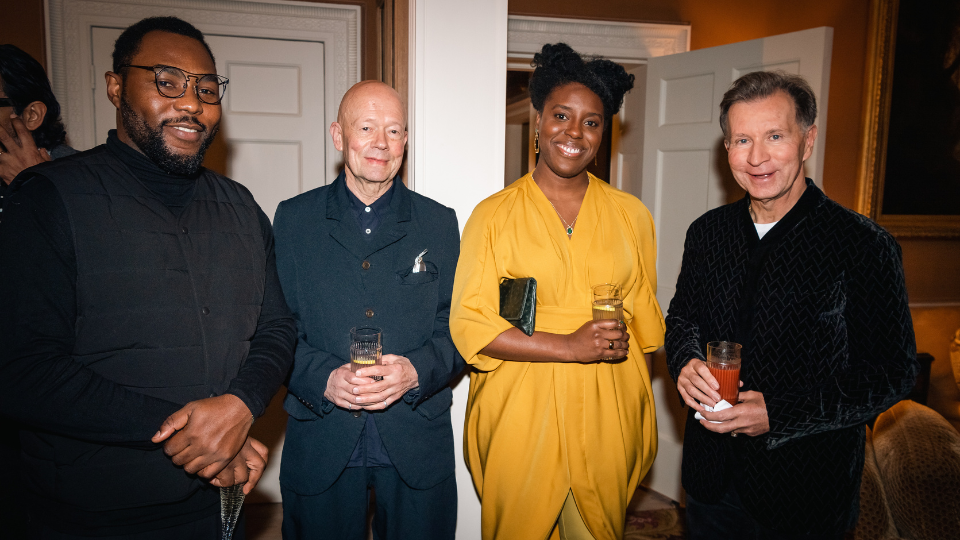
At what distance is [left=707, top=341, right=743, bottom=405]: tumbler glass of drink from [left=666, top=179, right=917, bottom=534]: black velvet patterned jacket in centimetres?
11

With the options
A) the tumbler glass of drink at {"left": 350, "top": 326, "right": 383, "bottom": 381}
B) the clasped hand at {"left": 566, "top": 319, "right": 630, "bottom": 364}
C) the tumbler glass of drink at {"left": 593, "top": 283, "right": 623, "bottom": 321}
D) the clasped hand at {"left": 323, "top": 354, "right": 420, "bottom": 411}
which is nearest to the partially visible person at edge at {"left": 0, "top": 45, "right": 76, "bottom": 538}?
the clasped hand at {"left": 323, "top": 354, "right": 420, "bottom": 411}

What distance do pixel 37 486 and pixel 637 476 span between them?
1.76 m

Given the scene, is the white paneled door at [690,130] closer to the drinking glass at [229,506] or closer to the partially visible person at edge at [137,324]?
the partially visible person at edge at [137,324]

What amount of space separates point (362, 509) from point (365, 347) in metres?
0.62

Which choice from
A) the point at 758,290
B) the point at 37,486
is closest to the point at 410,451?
the point at 37,486

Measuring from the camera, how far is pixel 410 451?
1842 mm

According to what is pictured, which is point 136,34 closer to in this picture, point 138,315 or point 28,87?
point 138,315

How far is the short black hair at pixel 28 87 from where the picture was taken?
197cm

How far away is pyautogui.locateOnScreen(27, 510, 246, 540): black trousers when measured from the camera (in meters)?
1.37

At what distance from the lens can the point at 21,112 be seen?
202cm

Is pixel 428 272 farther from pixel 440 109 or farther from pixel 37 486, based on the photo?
pixel 37 486

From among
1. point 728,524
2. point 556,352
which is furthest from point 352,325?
point 728,524

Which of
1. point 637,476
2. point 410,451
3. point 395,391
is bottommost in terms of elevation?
point 637,476

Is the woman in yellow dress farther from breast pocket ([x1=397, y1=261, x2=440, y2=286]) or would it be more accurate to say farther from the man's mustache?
the man's mustache
